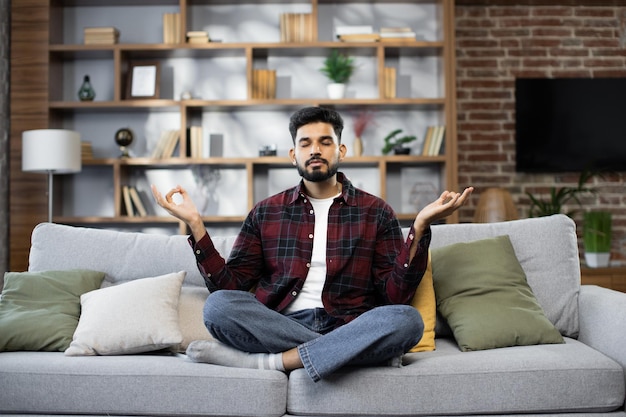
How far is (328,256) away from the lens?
100.0 inches

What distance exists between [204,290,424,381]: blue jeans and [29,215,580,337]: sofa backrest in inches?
21.2

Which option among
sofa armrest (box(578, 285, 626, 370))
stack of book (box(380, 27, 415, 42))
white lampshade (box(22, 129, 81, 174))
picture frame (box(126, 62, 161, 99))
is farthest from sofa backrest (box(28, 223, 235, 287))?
stack of book (box(380, 27, 415, 42))

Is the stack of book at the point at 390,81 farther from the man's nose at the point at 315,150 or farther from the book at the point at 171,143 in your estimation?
the man's nose at the point at 315,150

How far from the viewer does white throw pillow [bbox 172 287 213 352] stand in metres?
2.53

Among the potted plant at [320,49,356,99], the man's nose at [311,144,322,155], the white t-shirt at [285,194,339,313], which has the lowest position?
the white t-shirt at [285,194,339,313]

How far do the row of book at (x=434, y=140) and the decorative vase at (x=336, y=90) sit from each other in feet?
2.01

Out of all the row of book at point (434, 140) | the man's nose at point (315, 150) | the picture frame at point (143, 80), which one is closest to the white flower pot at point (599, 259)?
the row of book at point (434, 140)

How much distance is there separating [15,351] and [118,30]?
3.10 metres

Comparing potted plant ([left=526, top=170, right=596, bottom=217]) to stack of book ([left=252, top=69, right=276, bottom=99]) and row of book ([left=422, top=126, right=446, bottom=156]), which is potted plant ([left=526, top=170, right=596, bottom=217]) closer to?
row of book ([left=422, top=126, right=446, bottom=156])

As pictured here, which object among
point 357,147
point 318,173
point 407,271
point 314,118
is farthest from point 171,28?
point 407,271

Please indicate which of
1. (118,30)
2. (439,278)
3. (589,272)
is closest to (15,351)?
(439,278)

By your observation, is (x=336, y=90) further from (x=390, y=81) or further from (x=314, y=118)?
(x=314, y=118)

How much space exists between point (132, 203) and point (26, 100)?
0.93 meters

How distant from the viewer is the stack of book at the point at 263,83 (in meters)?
4.92
